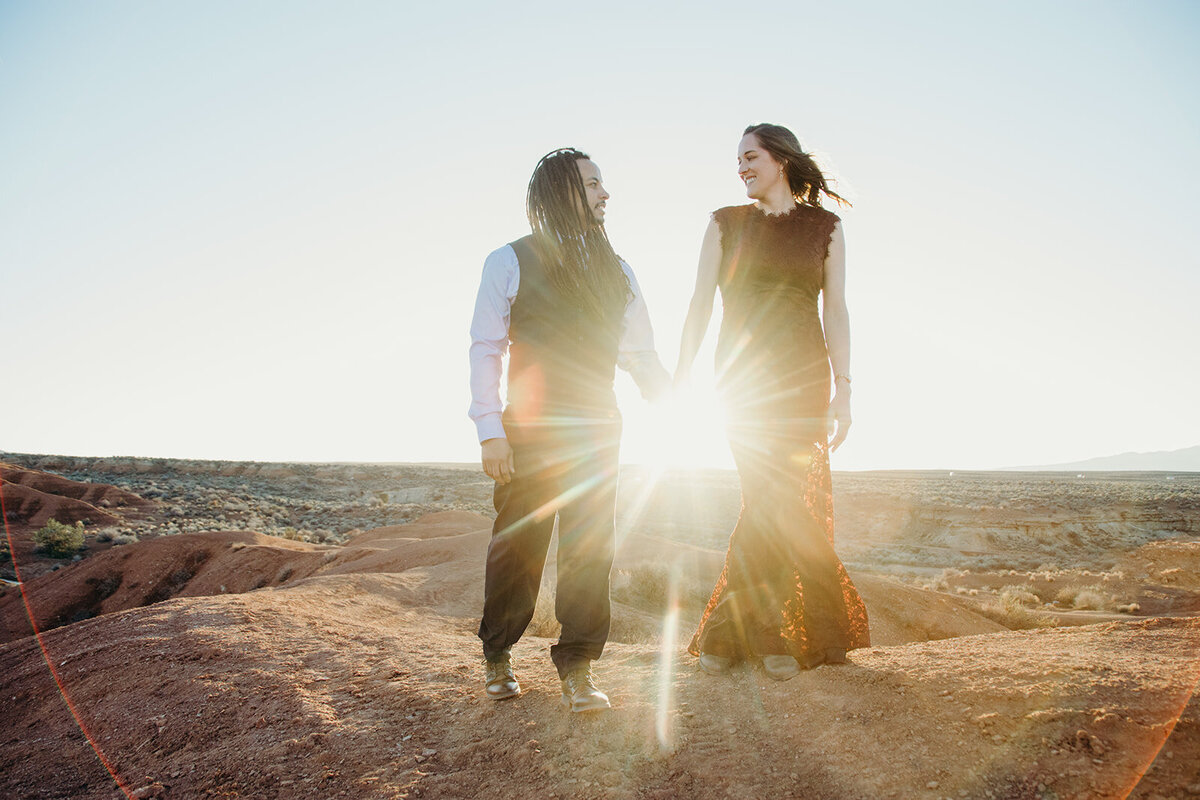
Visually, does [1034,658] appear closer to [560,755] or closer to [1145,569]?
[560,755]

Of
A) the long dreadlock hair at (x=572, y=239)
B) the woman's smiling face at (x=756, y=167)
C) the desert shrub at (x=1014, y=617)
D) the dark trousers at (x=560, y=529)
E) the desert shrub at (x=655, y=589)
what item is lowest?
the desert shrub at (x=1014, y=617)

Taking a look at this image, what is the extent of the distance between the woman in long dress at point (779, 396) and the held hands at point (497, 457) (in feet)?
2.89

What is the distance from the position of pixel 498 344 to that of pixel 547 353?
0.21 m

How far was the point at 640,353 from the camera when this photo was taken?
2.92 metres

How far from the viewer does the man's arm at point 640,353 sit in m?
2.90

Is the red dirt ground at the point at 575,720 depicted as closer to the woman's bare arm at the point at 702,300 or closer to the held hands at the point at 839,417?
the held hands at the point at 839,417

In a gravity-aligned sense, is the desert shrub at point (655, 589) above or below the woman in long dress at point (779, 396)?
below

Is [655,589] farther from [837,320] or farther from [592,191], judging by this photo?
[592,191]

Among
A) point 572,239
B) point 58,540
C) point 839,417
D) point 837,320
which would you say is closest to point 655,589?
point 839,417

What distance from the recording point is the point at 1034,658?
2562 mm

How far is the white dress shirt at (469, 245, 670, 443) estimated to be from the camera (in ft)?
8.50

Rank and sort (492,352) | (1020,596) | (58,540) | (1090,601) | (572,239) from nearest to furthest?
(492,352) < (572,239) < (1090,601) < (1020,596) < (58,540)

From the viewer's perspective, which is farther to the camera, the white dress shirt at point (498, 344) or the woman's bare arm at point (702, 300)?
the woman's bare arm at point (702, 300)

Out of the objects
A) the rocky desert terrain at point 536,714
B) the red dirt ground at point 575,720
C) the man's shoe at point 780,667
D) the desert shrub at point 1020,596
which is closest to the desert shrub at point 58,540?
the rocky desert terrain at point 536,714
